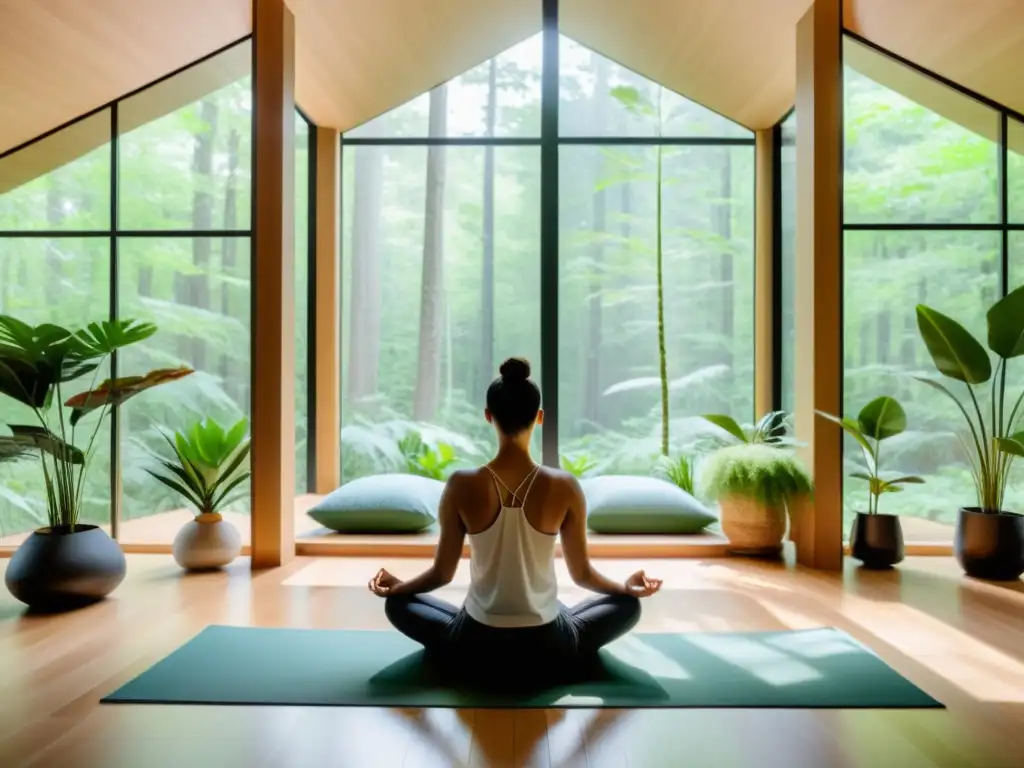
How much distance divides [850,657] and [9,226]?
507 cm

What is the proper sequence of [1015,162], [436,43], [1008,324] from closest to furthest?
[1008,324] → [1015,162] → [436,43]

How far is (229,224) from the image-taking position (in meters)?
6.50

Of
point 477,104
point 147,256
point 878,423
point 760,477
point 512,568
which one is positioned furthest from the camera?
point 477,104

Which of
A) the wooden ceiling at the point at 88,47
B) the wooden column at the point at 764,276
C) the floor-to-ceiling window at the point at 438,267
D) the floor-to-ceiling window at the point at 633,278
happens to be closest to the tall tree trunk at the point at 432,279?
the floor-to-ceiling window at the point at 438,267

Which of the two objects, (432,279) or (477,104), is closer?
(477,104)

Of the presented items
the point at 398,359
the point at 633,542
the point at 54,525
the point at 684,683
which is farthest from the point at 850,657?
the point at 398,359

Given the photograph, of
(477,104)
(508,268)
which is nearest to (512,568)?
(508,268)

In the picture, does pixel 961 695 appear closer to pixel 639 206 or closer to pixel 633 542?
pixel 633 542

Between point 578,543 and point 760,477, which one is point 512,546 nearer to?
point 578,543

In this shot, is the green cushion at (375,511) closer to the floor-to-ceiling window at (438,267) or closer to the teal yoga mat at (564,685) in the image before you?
the floor-to-ceiling window at (438,267)

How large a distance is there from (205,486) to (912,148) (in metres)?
4.58

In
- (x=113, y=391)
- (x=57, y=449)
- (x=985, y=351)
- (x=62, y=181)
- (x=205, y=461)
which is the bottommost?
(x=205, y=461)

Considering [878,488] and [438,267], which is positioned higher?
[438,267]

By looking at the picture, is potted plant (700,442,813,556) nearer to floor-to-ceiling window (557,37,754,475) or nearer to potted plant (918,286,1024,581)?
potted plant (918,286,1024,581)
